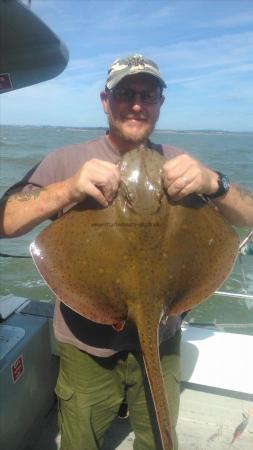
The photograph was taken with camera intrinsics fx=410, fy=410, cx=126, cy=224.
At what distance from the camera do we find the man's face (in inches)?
102

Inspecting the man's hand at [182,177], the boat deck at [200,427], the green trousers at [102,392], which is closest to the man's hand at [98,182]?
the man's hand at [182,177]

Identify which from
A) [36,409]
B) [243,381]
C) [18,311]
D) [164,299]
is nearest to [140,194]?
[164,299]

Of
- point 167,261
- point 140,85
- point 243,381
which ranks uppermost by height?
point 140,85

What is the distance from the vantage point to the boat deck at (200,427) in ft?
11.8

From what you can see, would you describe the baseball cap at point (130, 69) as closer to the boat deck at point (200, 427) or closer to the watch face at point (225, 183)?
the watch face at point (225, 183)

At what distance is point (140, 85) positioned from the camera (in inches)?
102

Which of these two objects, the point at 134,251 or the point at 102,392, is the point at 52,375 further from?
the point at 134,251

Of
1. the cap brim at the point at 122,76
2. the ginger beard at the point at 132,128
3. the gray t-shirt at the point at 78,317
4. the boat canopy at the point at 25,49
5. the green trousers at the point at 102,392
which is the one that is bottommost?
the green trousers at the point at 102,392

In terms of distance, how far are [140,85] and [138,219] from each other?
97cm

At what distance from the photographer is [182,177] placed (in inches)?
83.0

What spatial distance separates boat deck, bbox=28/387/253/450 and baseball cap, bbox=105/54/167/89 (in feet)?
9.74

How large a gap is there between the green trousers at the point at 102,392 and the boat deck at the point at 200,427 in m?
0.77

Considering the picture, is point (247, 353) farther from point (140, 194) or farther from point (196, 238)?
point (140, 194)

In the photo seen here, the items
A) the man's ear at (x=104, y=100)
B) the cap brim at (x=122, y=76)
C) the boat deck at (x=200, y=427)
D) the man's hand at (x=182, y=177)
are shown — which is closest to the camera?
the man's hand at (x=182, y=177)
